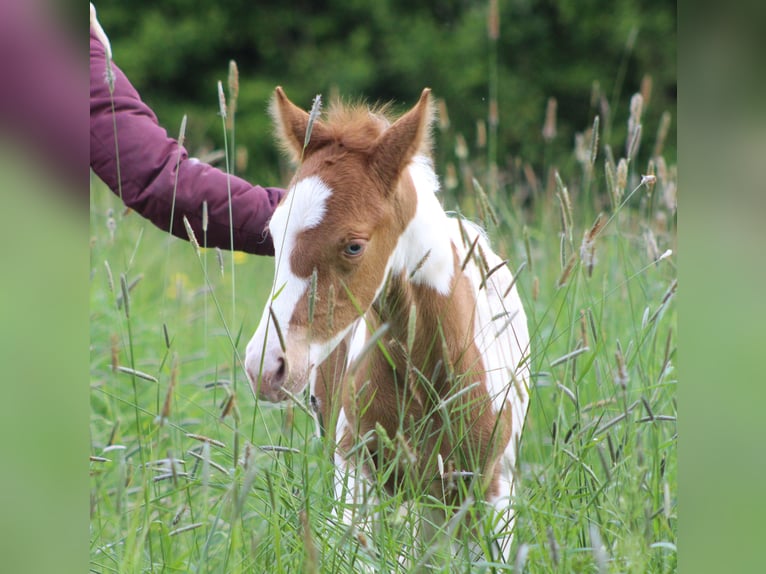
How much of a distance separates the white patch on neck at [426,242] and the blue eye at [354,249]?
15 centimetres

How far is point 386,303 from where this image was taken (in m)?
1.92

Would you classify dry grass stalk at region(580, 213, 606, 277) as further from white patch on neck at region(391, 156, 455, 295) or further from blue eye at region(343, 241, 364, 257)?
blue eye at region(343, 241, 364, 257)

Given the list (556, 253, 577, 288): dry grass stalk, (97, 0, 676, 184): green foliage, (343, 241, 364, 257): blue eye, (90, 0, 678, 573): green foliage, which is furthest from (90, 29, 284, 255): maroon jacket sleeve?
(97, 0, 676, 184): green foliage

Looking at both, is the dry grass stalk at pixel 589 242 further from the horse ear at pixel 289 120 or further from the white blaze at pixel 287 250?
the horse ear at pixel 289 120

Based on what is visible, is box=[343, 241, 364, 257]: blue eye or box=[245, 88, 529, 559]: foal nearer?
box=[245, 88, 529, 559]: foal

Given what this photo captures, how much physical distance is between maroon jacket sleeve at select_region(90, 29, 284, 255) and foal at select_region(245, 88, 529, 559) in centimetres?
20

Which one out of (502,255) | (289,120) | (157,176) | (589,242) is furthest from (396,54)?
(589,242)

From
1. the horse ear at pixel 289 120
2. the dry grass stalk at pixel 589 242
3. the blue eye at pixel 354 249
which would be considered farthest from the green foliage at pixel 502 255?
the horse ear at pixel 289 120

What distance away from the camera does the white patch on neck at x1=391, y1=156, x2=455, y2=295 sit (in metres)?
1.94
